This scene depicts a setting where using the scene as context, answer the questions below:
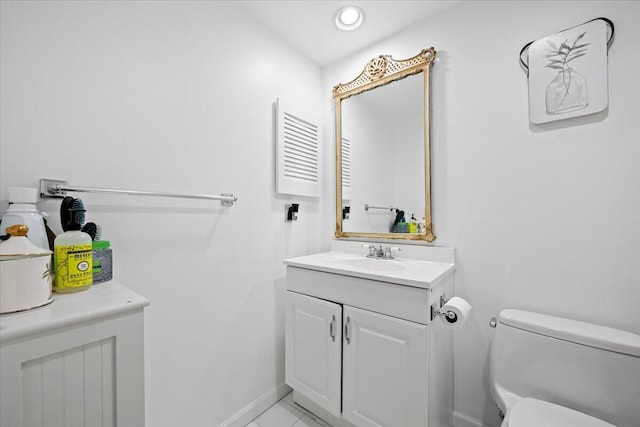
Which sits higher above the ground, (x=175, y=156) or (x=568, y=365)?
(x=175, y=156)

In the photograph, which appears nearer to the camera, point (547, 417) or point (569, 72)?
point (547, 417)

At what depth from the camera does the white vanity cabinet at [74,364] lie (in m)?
0.50

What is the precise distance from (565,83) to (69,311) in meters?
1.85

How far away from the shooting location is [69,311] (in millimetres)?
587

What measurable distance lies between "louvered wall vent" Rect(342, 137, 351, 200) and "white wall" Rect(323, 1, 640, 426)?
1.81ft

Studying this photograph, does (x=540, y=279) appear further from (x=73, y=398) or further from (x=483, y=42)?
(x=73, y=398)

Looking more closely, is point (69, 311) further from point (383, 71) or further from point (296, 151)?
point (383, 71)

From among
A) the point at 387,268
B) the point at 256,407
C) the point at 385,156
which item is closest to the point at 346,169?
the point at 385,156

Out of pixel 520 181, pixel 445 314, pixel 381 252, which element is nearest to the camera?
pixel 445 314

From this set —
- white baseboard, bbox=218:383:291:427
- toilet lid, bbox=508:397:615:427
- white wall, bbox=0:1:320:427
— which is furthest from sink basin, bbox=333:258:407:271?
white baseboard, bbox=218:383:291:427

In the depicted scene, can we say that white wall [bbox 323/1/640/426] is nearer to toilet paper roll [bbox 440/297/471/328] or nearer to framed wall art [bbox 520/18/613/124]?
framed wall art [bbox 520/18/613/124]

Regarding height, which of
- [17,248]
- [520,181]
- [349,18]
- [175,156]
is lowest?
[17,248]

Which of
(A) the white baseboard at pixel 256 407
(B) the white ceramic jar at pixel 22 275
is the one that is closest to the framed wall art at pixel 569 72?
(B) the white ceramic jar at pixel 22 275

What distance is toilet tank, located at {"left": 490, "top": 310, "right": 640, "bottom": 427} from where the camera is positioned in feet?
2.94
